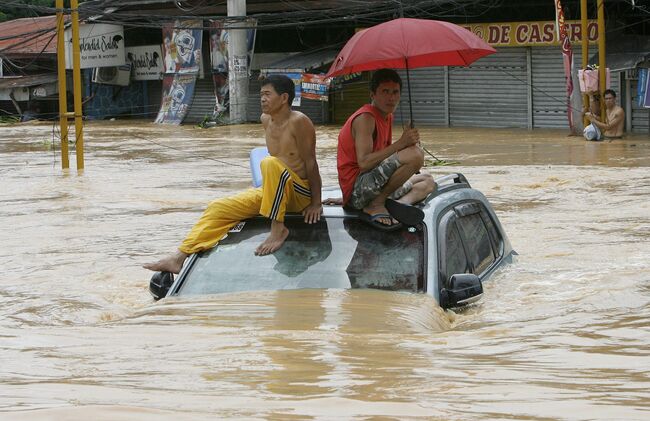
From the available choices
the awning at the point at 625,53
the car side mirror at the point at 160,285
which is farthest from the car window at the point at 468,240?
the awning at the point at 625,53

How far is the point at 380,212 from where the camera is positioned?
6492 mm

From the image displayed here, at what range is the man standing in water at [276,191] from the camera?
650 cm

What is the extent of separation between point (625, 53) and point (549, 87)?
360 centimetres

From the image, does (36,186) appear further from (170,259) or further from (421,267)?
(421,267)

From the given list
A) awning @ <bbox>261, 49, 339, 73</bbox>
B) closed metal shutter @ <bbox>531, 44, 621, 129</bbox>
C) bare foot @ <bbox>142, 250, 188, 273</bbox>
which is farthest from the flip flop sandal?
awning @ <bbox>261, 49, 339, 73</bbox>

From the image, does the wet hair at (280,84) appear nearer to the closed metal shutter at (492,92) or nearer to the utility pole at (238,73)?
the closed metal shutter at (492,92)

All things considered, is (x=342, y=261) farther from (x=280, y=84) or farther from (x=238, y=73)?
(x=238, y=73)

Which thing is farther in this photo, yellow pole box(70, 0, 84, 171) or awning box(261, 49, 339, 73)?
awning box(261, 49, 339, 73)

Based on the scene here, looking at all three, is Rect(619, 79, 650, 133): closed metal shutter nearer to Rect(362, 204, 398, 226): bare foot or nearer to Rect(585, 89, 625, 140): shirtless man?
Rect(585, 89, 625, 140): shirtless man

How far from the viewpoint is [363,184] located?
6.76 meters

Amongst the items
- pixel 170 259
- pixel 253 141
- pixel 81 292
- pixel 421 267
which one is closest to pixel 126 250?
pixel 81 292

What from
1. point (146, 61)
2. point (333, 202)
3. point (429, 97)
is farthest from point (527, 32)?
point (333, 202)

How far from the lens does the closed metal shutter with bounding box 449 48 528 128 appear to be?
97.9 feet

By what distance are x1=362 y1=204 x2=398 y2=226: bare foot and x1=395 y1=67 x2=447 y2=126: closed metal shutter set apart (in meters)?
25.1
